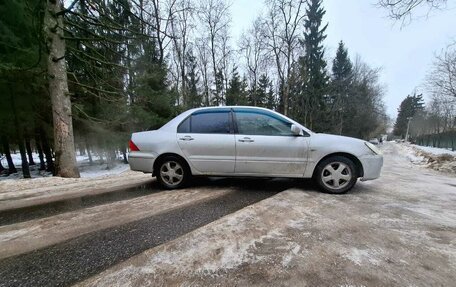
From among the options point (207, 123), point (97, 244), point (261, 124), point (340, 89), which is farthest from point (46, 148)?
point (340, 89)

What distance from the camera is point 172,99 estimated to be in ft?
61.3

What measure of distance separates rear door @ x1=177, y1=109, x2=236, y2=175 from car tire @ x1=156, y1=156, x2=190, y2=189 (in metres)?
0.24

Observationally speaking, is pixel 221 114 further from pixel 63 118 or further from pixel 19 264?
pixel 63 118

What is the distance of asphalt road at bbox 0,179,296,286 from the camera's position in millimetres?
1921

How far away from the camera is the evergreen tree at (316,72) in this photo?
103 feet

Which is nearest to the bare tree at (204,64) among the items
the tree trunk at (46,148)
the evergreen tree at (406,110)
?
the tree trunk at (46,148)

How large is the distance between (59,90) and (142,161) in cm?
441

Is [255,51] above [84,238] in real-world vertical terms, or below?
above

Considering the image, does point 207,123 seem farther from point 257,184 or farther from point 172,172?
point 257,184

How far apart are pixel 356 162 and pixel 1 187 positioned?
7483 mm

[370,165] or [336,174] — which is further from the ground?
[370,165]

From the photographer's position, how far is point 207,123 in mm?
4715

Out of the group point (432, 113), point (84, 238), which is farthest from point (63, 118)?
point (432, 113)

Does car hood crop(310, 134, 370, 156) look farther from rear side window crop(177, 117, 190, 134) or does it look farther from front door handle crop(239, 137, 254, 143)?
rear side window crop(177, 117, 190, 134)
